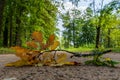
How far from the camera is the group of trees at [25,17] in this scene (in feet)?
81.3

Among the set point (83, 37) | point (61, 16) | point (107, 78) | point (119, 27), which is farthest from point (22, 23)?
point (83, 37)

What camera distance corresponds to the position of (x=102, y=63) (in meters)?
4.34

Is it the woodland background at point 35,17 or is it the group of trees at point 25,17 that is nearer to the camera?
the woodland background at point 35,17

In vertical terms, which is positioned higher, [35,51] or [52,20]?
[52,20]

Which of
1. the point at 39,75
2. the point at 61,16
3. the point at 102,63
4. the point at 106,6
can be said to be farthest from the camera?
the point at 61,16

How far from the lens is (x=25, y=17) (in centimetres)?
2931

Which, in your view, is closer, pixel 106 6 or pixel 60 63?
pixel 60 63

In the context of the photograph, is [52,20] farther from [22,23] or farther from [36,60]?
[36,60]

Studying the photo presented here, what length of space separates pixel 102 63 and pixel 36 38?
102 centimetres

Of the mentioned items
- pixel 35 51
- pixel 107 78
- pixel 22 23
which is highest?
pixel 22 23

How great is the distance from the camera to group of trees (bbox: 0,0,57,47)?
24.8 m

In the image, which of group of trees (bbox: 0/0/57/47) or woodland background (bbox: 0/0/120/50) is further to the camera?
group of trees (bbox: 0/0/57/47)

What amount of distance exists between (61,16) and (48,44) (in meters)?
29.5

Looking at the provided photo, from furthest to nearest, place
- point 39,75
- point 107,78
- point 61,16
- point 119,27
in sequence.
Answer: point 119,27
point 61,16
point 39,75
point 107,78
